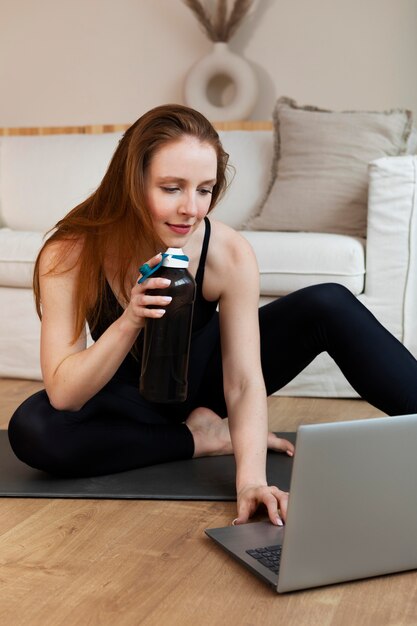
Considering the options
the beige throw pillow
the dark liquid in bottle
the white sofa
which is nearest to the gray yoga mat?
the dark liquid in bottle

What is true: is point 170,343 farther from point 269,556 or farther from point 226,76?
point 226,76

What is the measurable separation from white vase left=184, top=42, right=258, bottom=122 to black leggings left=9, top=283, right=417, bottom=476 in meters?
2.72

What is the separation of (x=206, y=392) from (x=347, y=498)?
31.5 inches

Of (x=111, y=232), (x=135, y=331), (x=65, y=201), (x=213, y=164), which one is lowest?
(x=65, y=201)

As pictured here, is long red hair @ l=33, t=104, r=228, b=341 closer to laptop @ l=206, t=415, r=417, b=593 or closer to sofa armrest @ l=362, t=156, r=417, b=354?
laptop @ l=206, t=415, r=417, b=593

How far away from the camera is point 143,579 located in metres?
1.32

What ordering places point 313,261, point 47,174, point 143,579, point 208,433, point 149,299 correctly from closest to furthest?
point 143,579
point 149,299
point 208,433
point 313,261
point 47,174

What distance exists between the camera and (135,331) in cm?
154

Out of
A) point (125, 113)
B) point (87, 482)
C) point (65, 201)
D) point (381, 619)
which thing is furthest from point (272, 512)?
point (125, 113)

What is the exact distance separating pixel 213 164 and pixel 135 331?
302 millimetres

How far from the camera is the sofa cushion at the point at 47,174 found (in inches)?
143

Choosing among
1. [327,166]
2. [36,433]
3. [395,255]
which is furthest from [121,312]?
[327,166]

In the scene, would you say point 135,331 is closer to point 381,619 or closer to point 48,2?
point 381,619

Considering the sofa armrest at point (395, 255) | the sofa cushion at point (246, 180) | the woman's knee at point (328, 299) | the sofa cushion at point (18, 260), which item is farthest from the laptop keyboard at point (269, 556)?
the sofa cushion at point (246, 180)
